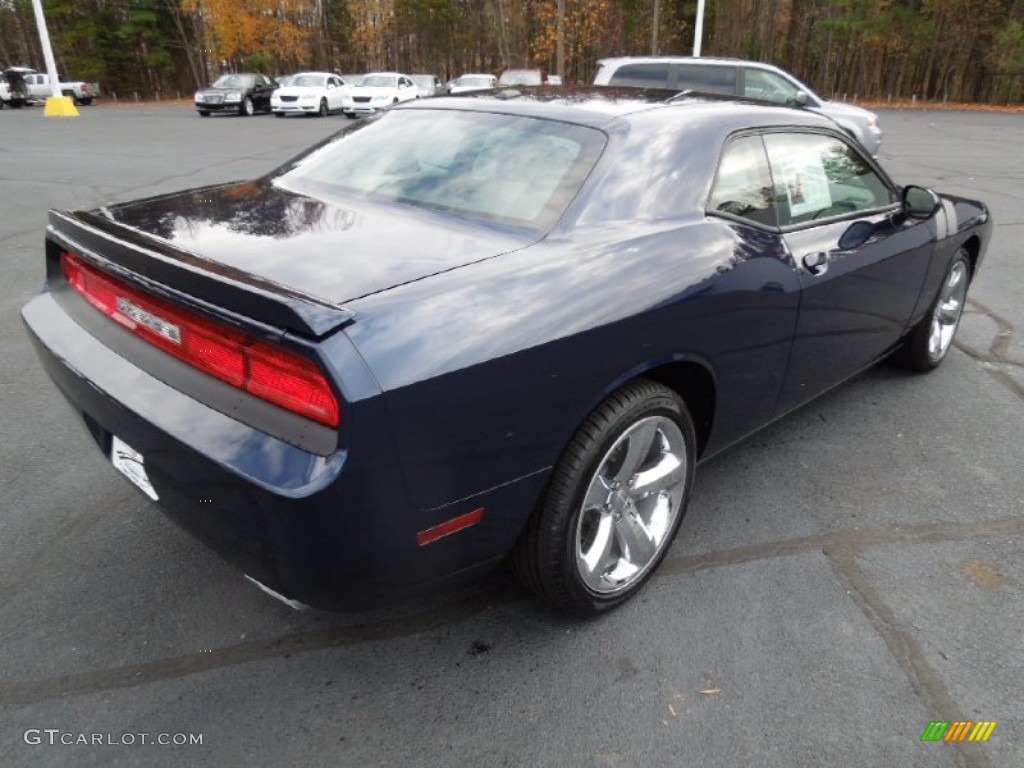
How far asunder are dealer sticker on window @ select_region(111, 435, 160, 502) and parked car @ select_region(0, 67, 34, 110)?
3635cm

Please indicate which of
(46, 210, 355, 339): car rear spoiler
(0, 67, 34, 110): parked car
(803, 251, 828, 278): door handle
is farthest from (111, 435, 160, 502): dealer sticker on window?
(0, 67, 34, 110): parked car

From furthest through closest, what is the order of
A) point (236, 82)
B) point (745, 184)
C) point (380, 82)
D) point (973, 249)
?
1. point (236, 82)
2. point (380, 82)
3. point (973, 249)
4. point (745, 184)

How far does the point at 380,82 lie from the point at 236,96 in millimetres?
5188

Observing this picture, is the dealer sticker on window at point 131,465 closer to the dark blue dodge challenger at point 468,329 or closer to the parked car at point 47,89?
the dark blue dodge challenger at point 468,329

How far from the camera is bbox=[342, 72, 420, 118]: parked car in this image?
25.4m

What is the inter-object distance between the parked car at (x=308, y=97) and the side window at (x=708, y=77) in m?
18.1

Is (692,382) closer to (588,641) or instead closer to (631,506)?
(631,506)

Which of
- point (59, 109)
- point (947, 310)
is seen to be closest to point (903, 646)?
point (947, 310)

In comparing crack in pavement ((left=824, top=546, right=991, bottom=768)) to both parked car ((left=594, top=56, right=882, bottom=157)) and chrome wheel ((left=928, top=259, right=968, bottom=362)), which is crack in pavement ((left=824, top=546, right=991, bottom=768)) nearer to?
chrome wheel ((left=928, top=259, right=968, bottom=362))

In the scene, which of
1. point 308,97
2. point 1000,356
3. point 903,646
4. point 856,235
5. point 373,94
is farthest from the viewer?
point 373,94

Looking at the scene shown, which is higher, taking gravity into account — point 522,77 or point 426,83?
point 522,77

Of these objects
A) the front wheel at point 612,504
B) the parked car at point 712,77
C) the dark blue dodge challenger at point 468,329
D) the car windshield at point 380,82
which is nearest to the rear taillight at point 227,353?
the dark blue dodge challenger at point 468,329

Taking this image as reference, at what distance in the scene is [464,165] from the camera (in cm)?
259

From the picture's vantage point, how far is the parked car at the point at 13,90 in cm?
3011
